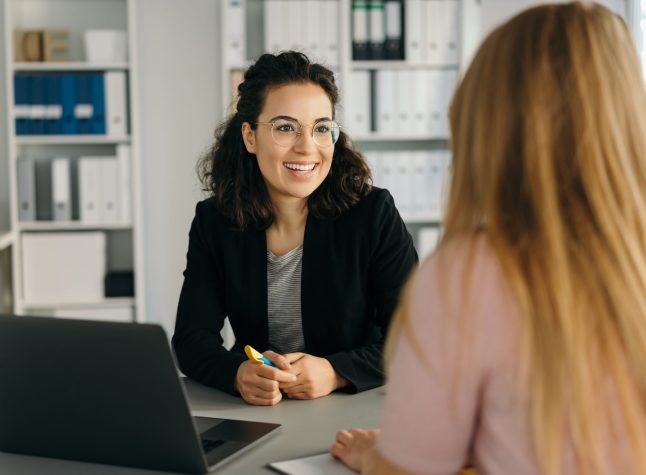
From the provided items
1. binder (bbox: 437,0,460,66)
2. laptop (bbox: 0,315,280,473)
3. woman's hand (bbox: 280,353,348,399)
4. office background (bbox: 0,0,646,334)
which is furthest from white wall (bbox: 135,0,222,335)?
laptop (bbox: 0,315,280,473)

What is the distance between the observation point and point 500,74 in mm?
827

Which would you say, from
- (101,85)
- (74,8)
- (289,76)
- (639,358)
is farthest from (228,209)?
(74,8)

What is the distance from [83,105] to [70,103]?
6 cm

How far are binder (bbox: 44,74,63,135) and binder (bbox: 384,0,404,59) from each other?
155 centimetres

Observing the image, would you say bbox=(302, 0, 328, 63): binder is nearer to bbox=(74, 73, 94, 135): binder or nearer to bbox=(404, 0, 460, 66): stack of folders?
bbox=(404, 0, 460, 66): stack of folders

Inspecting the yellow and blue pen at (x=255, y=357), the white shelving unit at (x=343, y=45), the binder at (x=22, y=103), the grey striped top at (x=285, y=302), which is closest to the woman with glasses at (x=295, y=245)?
the grey striped top at (x=285, y=302)

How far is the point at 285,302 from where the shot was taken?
1.89 m

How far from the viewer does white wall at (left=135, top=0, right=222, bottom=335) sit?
4.23 meters

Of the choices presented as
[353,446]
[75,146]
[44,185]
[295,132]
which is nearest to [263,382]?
[353,446]

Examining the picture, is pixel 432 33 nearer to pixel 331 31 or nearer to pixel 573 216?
pixel 331 31

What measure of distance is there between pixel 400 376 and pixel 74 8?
12.4 ft

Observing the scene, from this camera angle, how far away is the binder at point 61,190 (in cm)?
395

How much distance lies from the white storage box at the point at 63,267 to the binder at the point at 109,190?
116 millimetres

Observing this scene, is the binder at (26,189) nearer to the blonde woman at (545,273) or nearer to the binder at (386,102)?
the binder at (386,102)
